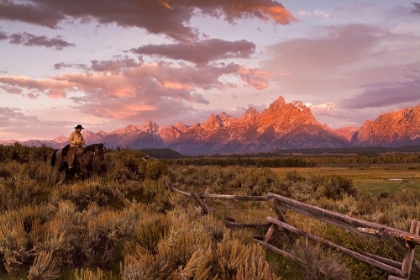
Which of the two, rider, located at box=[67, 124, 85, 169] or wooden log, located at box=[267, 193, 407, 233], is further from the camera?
rider, located at box=[67, 124, 85, 169]

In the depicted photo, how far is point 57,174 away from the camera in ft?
57.7

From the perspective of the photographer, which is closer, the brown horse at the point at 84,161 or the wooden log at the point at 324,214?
the wooden log at the point at 324,214

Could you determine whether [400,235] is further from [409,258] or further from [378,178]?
[378,178]

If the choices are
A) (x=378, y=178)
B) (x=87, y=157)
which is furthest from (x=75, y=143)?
(x=378, y=178)

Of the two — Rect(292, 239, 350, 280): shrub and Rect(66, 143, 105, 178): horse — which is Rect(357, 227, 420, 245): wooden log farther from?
Rect(66, 143, 105, 178): horse

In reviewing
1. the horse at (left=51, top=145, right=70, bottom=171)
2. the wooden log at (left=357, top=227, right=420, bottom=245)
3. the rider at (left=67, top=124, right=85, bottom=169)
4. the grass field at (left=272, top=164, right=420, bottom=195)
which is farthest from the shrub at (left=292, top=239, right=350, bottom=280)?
the grass field at (left=272, top=164, right=420, bottom=195)

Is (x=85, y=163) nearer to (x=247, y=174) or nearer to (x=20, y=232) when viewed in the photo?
(x=247, y=174)

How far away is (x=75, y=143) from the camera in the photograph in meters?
17.4

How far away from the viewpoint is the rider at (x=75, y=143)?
56.9 feet

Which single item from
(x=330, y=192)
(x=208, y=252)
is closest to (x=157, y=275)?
(x=208, y=252)

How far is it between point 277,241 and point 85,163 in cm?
1306

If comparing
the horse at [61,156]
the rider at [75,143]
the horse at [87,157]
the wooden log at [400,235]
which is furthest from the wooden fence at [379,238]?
the horse at [61,156]

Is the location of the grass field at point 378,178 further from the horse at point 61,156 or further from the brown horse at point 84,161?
the horse at point 61,156

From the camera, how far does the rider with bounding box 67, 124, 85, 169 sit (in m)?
17.3
